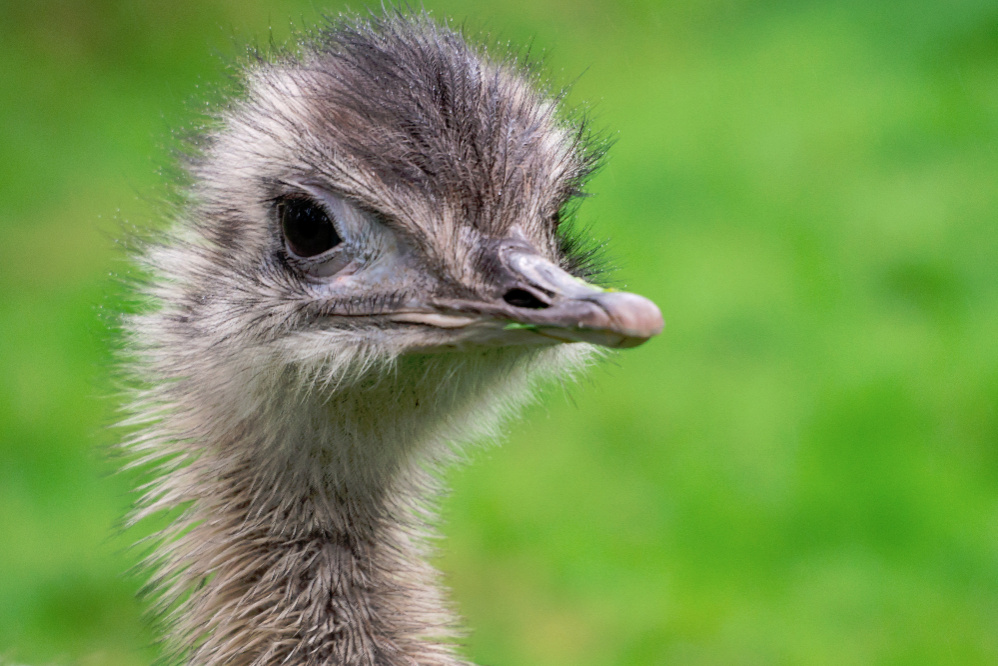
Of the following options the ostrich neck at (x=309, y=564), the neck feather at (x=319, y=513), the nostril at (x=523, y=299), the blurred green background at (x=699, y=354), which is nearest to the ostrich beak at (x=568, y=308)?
the nostril at (x=523, y=299)

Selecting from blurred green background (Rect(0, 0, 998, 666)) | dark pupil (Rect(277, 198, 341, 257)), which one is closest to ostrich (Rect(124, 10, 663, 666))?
dark pupil (Rect(277, 198, 341, 257))

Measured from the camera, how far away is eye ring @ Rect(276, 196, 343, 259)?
1820 millimetres

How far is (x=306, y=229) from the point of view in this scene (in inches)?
72.4

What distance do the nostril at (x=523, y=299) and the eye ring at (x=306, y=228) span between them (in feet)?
0.96

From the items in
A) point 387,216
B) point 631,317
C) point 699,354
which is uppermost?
point 699,354

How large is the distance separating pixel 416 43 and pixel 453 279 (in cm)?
46

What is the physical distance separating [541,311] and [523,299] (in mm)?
68

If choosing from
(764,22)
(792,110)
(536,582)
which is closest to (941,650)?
(536,582)

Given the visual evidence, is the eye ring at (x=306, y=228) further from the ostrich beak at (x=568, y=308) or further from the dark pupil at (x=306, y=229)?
the ostrich beak at (x=568, y=308)

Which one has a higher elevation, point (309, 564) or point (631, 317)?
point (631, 317)

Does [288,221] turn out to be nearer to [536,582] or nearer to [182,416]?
[182,416]

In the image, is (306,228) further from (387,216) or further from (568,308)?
(568,308)

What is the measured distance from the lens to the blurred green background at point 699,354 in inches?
148

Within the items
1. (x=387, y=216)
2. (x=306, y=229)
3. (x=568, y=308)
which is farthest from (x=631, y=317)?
(x=306, y=229)
